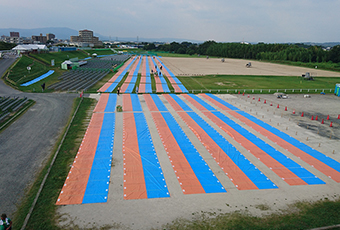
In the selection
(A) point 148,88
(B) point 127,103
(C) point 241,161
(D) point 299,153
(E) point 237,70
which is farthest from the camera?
(E) point 237,70

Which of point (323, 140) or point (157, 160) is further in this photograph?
point (323, 140)

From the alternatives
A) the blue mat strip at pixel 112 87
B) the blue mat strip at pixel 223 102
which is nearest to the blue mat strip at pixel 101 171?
the blue mat strip at pixel 223 102

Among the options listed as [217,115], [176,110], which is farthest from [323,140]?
[176,110]

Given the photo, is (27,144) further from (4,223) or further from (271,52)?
(271,52)

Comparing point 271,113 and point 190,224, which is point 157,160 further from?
point 271,113

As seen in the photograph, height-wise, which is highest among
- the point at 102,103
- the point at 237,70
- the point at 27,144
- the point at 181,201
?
the point at 237,70

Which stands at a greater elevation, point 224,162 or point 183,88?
point 183,88

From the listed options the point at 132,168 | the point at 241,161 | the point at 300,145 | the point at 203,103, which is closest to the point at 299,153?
the point at 300,145
